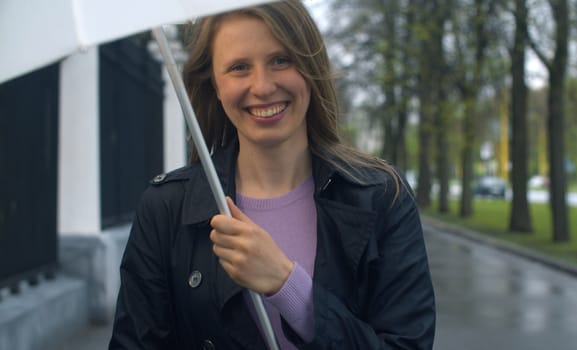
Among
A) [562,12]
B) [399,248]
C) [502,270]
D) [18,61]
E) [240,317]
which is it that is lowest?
[502,270]

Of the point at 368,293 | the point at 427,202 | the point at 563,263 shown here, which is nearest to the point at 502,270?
the point at 563,263

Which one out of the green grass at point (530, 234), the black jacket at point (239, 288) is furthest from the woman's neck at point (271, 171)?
the green grass at point (530, 234)

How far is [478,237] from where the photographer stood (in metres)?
22.1

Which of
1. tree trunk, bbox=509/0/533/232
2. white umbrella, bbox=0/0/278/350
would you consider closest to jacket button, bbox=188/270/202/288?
white umbrella, bbox=0/0/278/350

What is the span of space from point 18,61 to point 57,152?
306 inches

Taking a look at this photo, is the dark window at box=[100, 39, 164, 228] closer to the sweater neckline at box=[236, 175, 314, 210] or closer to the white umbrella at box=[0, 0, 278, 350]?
the sweater neckline at box=[236, 175, 314, 210]

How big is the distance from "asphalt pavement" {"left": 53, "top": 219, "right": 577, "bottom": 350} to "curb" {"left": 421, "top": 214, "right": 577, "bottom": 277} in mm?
53

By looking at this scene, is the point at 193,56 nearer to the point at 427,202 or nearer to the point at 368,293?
the point at 368,293

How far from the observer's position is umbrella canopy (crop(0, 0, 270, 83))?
1.63 metres

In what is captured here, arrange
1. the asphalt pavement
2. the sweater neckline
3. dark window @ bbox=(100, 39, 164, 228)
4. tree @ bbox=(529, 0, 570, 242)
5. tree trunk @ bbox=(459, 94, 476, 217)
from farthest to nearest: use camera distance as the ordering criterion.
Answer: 1. tree trunk @ bbox=(459, 94, 476, 217)
2. tree @ bbox=(529, 0, 570, 242)
3. dark window @ bbox=(100, 39, 164, 228)
4. the asphalt pavement
5. the sweater neckline

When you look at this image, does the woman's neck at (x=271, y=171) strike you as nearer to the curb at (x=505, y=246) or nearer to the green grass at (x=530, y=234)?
the curb at (x=505, y=246)

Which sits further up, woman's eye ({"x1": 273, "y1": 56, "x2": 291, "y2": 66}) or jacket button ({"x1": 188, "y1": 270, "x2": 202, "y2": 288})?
woman's eye ({"x1": 273, "y1": 56, "x2": 291, "y2": 66})

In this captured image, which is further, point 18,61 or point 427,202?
point 427,202

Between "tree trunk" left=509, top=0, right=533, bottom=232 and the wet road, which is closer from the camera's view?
the wet road
